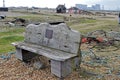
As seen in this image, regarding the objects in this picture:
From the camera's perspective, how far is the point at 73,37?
18.8 feet

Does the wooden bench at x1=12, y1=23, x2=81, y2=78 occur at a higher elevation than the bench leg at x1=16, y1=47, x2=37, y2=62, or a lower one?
higher

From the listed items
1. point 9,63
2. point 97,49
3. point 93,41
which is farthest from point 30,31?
point 93,41

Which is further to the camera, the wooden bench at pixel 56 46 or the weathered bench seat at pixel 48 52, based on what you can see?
the wooden bench at pixel 56 46

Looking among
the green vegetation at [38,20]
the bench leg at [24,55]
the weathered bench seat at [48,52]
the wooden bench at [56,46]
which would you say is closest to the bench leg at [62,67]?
the wooden bench at [56,46]

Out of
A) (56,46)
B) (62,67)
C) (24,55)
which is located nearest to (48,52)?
(56,46)

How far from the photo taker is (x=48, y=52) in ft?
19.4

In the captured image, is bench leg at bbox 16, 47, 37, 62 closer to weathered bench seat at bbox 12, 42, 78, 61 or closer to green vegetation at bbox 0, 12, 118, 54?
weathered bench seat at bbox 12, 42, 78, 61

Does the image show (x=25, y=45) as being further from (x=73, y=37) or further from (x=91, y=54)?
(x=91, y=54)

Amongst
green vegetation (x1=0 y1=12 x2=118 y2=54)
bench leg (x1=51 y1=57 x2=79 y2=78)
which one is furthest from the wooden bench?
green vegetation (x1=0 y1=12 x2=118 y2=54)

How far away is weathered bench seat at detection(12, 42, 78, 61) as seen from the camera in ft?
18.0

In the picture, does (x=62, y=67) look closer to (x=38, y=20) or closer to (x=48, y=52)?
(x=48, y=52)

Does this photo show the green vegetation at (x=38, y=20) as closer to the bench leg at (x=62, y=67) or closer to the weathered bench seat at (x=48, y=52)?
the weathered bench seat at (x=48, y=52)

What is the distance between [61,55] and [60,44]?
0.54m

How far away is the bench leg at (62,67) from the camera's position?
5543 millimetres
